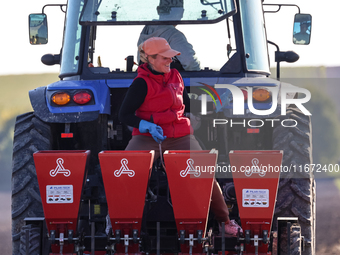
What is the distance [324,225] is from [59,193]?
5920 millimetres

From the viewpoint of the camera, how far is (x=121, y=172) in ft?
13.7

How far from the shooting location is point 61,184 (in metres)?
4.29

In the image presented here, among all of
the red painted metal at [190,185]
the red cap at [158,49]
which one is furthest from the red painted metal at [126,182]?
the red cap at [158,49]

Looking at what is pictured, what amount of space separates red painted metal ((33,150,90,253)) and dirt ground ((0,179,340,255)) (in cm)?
376

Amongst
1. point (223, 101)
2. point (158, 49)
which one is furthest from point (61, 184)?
point (223, 101)

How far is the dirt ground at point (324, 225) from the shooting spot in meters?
7.79

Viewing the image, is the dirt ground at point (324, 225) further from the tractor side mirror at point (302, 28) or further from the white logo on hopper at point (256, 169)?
the white logo on hopper at point (256, 169)

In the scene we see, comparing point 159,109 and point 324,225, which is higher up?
point 159,109

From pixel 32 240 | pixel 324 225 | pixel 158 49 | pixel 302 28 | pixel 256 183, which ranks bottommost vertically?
pixel 324 225

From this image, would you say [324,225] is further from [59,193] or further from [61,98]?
[59,193]

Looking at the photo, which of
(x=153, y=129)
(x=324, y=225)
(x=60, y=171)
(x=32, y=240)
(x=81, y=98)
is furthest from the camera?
(x=324, y=225)

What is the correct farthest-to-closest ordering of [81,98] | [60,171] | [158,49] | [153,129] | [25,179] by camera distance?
[81,98] → [25,179] → [158,49] → [153,129] → [60,171]

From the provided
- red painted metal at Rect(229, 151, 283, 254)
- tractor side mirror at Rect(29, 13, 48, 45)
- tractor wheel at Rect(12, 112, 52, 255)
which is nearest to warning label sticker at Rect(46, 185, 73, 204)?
tractor wheel at Rect(12, 112, 52, 255)

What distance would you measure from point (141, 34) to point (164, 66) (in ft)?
4.47
